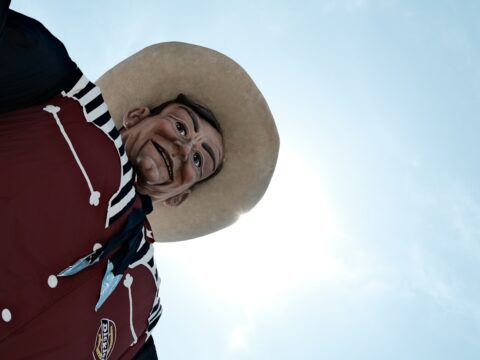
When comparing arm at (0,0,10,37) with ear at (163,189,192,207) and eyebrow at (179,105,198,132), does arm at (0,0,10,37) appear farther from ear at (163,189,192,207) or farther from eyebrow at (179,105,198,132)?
ear at (163,189,192,207)

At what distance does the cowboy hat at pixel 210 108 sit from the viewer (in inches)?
161

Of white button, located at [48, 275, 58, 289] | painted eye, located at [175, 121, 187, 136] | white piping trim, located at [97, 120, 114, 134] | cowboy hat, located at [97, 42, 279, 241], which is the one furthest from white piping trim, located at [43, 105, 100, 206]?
cowboy hat, located at [97, 42, 279, 241]

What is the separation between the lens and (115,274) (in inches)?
108

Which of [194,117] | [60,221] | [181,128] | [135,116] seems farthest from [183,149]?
[60,221]

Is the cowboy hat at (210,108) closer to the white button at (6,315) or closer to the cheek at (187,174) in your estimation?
the cheek at (187,174)

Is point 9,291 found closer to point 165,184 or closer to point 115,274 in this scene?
point 115,274

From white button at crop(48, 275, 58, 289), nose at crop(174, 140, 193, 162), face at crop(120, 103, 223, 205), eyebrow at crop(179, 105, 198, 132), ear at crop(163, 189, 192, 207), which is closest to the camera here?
white button at crop(48, 275, 58, 289)

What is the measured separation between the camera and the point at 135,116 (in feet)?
12.8

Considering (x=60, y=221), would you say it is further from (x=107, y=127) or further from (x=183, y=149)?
(x=183, y=149)

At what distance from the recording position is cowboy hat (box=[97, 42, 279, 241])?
410 cm

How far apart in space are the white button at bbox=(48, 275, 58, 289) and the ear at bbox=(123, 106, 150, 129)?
171 centimetres

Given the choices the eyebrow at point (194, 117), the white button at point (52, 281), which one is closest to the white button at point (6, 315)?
the white button at point (52, 281)

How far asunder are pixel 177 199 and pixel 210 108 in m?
0.97

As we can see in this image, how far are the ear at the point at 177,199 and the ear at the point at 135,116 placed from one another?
0.77 m
